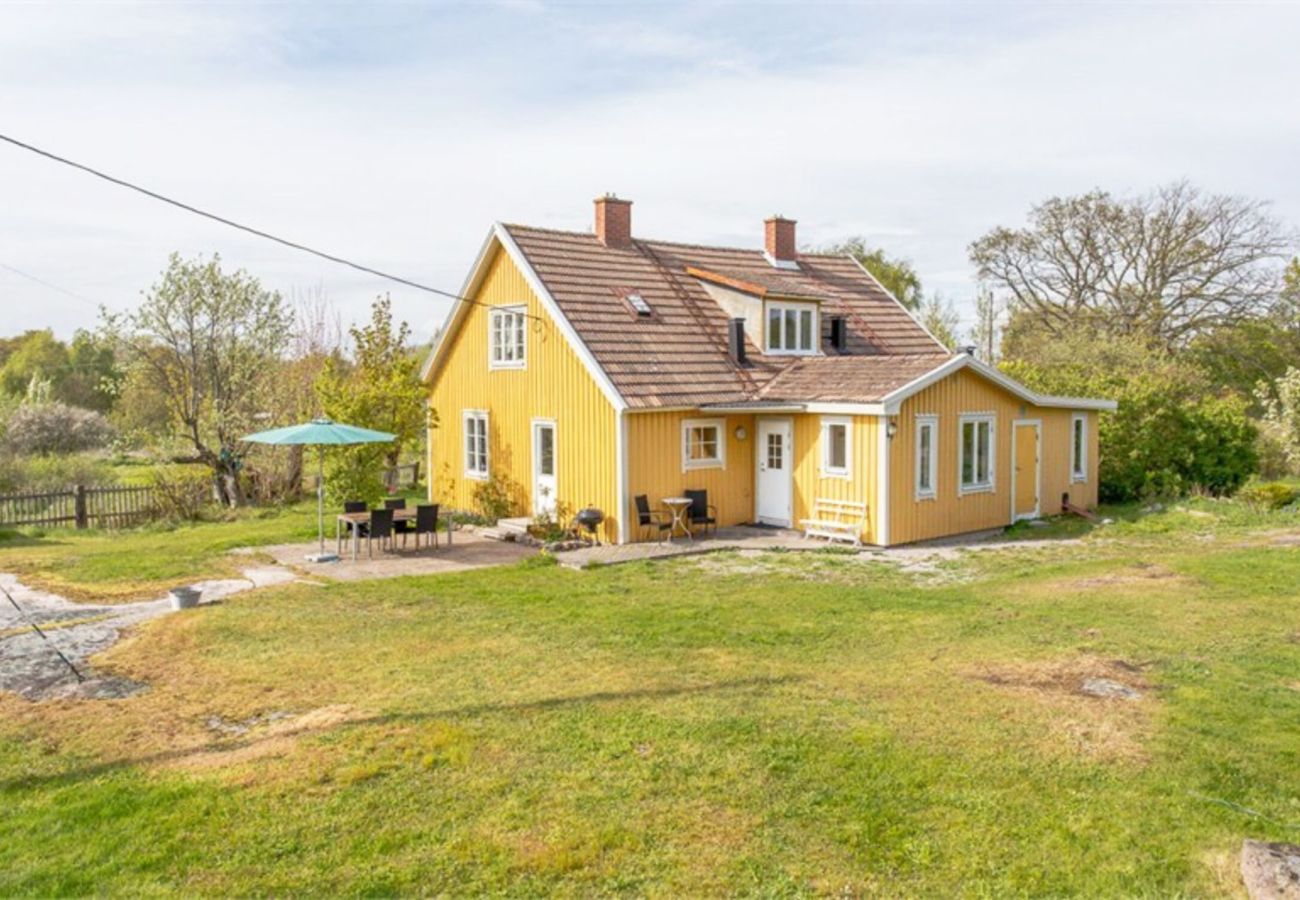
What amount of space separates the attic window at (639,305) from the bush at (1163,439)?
1067cm

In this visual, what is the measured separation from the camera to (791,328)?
21.5 metres

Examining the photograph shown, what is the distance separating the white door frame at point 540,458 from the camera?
19219 millimetres

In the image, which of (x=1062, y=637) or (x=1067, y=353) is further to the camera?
(x=1067, y=353)

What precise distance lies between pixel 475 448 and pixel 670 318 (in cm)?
521

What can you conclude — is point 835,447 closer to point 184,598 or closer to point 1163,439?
point 1163,439

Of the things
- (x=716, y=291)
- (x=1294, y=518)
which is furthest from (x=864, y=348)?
(x=1294, y=518)

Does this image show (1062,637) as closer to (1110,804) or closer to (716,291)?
(1110,804)

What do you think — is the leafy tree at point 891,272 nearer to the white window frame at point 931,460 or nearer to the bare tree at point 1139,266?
the bare tree at point 1139,266

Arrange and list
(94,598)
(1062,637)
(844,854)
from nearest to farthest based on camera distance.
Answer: (844,854), (1062,637), (94,598)

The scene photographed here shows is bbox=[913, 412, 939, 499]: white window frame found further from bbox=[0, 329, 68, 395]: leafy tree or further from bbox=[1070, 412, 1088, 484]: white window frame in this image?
bbox=[0, 329, 68, 395]: leafy tree

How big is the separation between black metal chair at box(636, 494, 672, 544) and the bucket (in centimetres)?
757

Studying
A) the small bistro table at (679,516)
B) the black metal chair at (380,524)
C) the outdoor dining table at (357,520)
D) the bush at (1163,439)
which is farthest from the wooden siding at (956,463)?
the black metal chair at (380,524)

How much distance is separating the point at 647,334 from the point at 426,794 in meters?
13.8

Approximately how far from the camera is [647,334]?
1950cm
